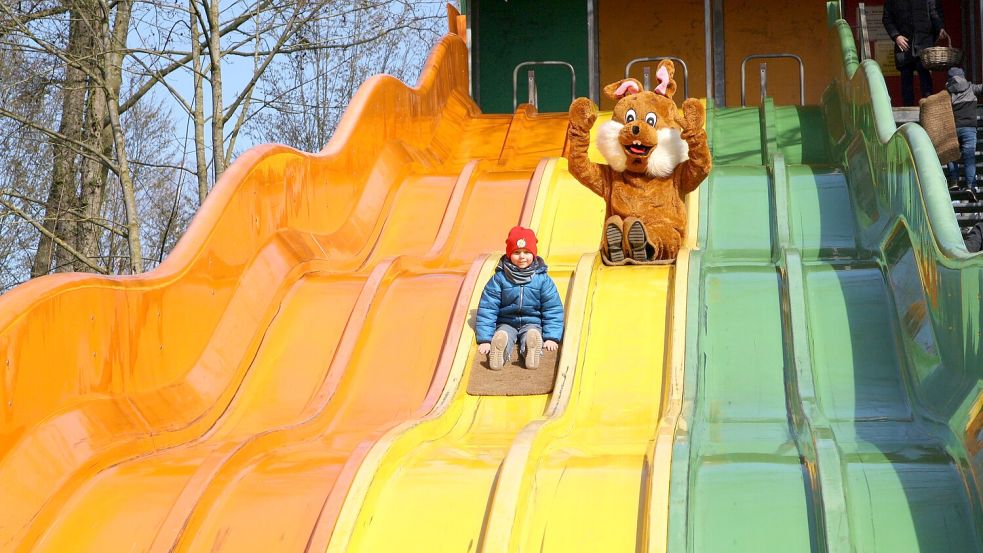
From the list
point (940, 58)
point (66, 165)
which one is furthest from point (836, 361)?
point (66, 165)

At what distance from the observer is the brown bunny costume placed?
8.22 meters

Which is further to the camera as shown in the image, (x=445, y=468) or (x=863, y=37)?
(x=863, y=37)

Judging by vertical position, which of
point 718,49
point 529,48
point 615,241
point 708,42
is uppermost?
point 529,48

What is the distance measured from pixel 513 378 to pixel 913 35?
707 cm

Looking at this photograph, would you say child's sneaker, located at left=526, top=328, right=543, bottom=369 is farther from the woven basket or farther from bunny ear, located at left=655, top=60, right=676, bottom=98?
the woven basket

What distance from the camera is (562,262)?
29.4 ft

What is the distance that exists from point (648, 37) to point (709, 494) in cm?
1218

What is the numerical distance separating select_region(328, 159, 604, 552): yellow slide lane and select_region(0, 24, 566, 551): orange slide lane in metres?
0.11

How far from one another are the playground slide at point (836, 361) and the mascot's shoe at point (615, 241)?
508mm

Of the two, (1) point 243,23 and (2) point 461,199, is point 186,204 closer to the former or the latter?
(1) point 243,23

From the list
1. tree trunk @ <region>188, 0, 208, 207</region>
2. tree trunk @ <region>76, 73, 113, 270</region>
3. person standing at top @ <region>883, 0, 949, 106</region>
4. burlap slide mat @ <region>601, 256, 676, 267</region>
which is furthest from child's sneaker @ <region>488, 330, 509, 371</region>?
tree trunk @ <region>76, 73, 113, 270</region>

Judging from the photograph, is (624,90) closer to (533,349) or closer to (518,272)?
(518,272)

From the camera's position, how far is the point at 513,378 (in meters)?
7.21

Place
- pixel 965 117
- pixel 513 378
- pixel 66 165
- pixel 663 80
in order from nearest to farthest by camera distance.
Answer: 1. pixel 513 378
2. pixel 663 80
3. pixel 965 117
4. pixel 66 165
